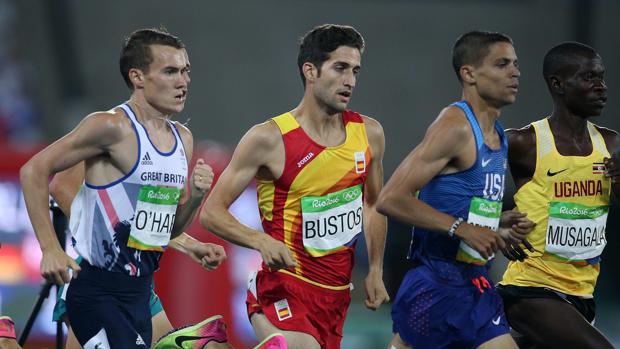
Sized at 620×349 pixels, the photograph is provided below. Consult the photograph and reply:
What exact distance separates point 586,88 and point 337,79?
1520 millimetres

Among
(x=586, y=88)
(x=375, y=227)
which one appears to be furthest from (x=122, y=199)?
(x=586, y=88)

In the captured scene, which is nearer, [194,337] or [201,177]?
[201,177]

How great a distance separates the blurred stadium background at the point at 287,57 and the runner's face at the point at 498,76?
9006 mm

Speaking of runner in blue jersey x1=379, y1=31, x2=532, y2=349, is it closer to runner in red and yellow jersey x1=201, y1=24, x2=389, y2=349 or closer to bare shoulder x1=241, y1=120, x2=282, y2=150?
runner in red and yellow jersey x1=201, y1=24, x2=389, y2=349

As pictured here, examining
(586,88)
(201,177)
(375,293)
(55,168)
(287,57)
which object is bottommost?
(287,57)

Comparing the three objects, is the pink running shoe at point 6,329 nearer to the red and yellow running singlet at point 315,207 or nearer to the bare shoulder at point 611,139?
the red and yellow running singlet at point 315,207

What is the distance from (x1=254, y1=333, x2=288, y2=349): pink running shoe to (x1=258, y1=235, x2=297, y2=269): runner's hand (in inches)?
14.5

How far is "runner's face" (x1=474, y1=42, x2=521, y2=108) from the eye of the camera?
6.29m

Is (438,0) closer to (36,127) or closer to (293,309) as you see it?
(36,127)

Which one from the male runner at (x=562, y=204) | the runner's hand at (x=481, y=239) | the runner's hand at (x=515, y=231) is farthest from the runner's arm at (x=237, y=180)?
the male runner at (x=562, y=204)

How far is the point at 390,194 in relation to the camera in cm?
604

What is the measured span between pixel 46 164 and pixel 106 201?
41 cm

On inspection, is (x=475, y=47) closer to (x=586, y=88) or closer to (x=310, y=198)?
(x=586, y=88)

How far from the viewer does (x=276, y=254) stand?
225 inches
